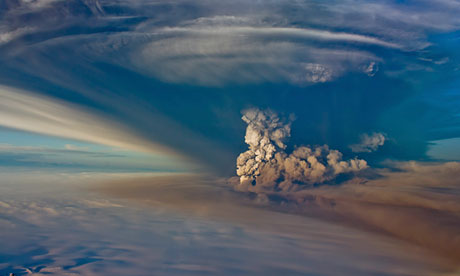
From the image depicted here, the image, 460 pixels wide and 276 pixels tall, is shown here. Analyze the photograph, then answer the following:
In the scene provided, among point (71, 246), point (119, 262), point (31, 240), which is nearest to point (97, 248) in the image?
point (71, 246)

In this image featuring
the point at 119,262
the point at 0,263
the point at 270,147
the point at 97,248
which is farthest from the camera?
the point at 270,147

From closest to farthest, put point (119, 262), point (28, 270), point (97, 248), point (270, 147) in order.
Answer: point (28, 270) < point (119, 262) < point (97, 248) < point (270, 147)

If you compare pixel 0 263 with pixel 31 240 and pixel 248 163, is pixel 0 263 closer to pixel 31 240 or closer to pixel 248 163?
pixel 31 240

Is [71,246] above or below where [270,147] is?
below

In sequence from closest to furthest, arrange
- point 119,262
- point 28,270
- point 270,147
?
point 28,270, point 119,262, point 270,147

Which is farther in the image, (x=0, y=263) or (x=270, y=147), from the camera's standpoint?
(x=270, y=147)

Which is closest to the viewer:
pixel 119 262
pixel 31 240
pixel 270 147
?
pixel 119 262

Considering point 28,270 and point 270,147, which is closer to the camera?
point 28,270

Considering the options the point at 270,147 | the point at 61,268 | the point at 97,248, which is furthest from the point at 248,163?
the point at 61,268

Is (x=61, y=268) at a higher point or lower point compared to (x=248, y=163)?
lower
